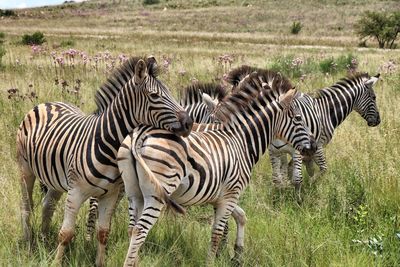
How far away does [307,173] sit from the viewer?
7414 millimetres

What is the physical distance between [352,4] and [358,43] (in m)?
44.7

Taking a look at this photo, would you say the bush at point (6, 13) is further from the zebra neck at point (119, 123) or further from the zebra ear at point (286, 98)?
the zebra neck at point (119, 123)

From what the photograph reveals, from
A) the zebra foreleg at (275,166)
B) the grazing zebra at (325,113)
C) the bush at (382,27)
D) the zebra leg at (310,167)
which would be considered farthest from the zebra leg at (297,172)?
the bush at (382,27)

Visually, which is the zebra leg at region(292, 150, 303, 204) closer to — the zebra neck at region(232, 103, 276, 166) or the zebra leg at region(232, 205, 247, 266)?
the zebra neck at region(232, 103, 276, 166)

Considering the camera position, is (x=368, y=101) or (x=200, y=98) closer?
(x=200, y=98)

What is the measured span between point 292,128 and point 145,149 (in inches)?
77.8

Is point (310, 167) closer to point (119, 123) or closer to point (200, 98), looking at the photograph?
point (200, 98)

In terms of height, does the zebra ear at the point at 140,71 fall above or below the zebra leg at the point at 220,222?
above

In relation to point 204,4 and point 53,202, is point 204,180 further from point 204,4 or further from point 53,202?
point 204,4

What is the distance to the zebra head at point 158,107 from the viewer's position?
3.66 meters

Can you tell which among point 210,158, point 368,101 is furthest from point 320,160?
point 210,158

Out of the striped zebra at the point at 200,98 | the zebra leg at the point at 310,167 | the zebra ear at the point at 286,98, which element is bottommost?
the zebra leg at the point at 310,167

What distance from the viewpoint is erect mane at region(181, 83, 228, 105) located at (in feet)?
21.8

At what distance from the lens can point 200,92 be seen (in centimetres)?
686
